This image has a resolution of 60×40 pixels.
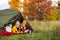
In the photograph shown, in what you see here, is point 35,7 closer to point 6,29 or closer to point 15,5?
point 15,5

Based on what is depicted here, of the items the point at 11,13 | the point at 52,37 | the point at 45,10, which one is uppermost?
the point at 11,13

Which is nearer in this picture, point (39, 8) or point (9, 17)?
point (9, 17)

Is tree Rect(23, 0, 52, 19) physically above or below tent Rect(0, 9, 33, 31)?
below

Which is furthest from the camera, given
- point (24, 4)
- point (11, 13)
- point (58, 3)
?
point (24, 4)

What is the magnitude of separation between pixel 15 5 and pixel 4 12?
6460mm

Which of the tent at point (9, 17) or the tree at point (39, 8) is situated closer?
the tent at point (9, 17)

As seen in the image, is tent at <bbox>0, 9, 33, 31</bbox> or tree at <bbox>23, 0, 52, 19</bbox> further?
tree at <bbox>23, 0, 52, 19</bbox>

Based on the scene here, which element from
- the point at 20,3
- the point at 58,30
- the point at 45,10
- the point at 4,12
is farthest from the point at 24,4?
the point at 58,30

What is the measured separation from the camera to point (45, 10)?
14312mm

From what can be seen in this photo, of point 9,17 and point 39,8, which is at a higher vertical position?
point 9,17

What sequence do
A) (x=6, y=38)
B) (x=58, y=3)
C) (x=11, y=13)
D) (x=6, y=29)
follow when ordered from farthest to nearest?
(x=58, y=3), (x=11, y=13), (x=6, y=29), (x=6, y=38)

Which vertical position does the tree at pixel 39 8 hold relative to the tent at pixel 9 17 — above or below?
below

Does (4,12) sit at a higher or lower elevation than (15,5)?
higher

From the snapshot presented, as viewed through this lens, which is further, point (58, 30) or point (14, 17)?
point (14, 17)
